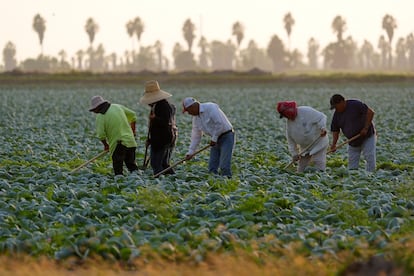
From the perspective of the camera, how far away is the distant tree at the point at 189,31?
185875mm

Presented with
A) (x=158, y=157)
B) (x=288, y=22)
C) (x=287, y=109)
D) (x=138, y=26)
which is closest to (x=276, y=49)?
(x=288, y=22)

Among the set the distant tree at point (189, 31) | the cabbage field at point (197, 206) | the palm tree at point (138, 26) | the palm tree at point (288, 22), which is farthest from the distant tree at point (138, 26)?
the cabbage field at point (197, 206)

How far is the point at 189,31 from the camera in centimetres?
18600

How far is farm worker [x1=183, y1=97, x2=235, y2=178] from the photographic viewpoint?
591 inches

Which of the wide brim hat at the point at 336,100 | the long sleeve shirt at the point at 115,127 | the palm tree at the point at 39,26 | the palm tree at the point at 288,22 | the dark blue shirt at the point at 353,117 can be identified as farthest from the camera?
the palm tree at the point at 288,22

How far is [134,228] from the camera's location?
1062 centimetres

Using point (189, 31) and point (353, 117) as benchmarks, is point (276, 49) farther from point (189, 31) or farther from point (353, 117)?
point (353, 117)

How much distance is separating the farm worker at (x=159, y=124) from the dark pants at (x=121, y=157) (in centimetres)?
43

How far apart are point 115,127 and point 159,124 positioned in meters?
0.82

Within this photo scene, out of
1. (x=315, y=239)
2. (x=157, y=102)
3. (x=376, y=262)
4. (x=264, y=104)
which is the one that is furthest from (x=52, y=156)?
(x=264, y=104)

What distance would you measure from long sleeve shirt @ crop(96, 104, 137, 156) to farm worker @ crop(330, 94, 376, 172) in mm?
3889

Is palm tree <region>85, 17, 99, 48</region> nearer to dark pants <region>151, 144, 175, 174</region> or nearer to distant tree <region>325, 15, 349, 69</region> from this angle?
distant tree <region>325, 15, 349, 69</region>

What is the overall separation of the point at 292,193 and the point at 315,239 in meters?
3.06

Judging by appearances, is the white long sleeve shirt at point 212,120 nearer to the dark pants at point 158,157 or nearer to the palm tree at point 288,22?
the dark pants at point 158,157
